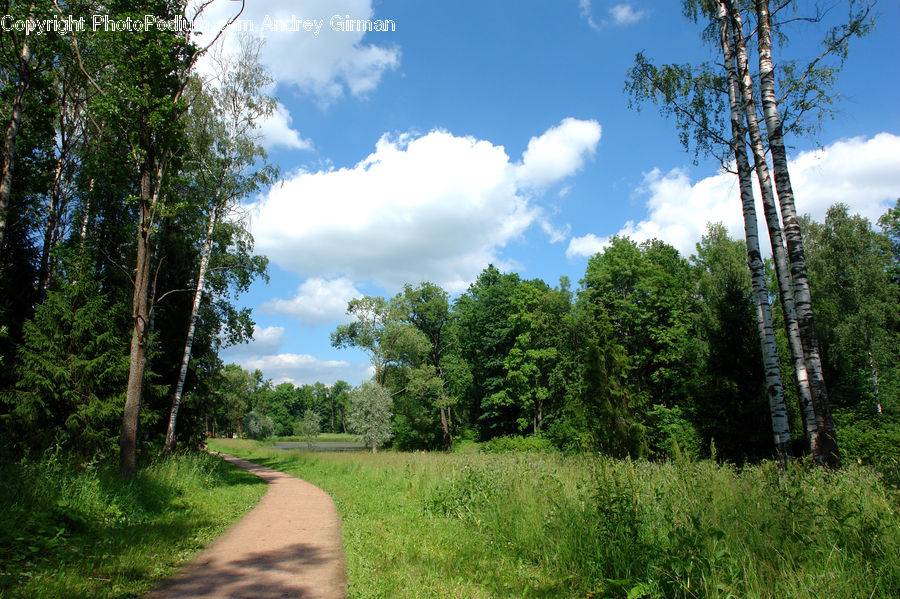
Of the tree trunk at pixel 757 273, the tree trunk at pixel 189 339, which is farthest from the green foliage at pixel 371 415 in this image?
the tree trunk at pixel 757 273

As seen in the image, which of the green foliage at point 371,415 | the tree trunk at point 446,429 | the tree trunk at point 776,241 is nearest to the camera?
the tree trunk at point 776,241

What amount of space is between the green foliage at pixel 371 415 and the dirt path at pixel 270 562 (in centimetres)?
2703

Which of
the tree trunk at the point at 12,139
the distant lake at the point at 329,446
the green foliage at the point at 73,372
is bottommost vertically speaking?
the distant lake at the point at 329,446

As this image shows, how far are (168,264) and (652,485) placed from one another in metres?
18.9

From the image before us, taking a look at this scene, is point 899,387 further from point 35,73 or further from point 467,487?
point 35,73

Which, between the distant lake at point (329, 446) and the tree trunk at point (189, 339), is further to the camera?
the distant lake at point (329, 446)

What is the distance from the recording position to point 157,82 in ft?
35.9

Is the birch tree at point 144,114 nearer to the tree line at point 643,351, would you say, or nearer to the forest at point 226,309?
the forest at point 226,309

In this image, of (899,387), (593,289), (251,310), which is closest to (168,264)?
(251,310)

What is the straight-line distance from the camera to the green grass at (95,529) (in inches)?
181

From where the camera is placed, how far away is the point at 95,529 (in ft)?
21.3

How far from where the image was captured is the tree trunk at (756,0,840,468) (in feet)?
25.0

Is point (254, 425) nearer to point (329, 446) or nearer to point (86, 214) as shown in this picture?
point (329, 446)

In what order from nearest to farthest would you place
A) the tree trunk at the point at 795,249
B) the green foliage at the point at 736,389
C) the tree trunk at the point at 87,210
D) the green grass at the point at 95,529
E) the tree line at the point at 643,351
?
the green grass at the point at 95,529 < the tree trunk at the point at 795,249 < the tree trunk at the point at 87,210 < the green foliage at the point at 736,389 < the tree line at the point at 643,351
